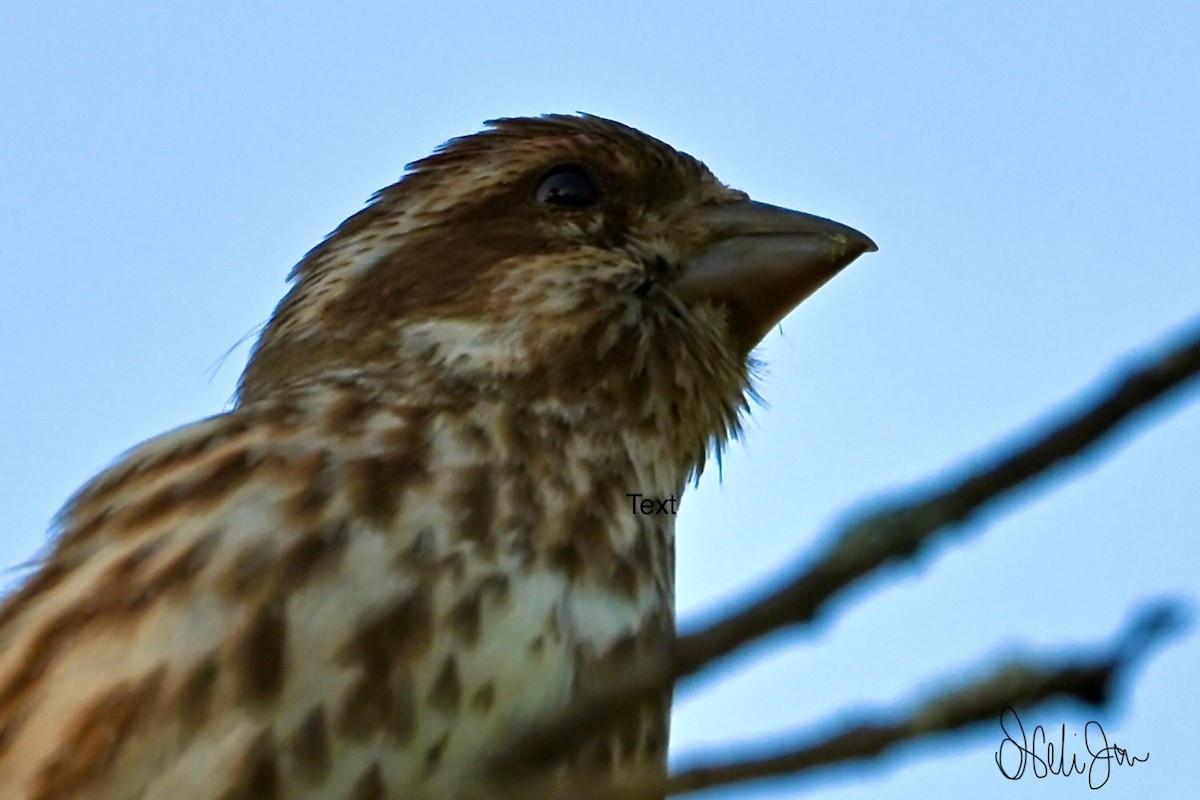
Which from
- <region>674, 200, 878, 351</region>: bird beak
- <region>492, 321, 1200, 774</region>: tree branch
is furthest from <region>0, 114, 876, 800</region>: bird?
<region>492, 321, 1200, 774</region>: tree branch

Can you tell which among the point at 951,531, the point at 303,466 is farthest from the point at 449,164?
the point at 951,531

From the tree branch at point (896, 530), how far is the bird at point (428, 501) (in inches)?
19.7

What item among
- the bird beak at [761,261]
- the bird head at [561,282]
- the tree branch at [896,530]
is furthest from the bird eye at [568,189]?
the tree branch at [896,530]

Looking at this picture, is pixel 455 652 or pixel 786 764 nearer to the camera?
pixel 786 764

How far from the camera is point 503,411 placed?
4.51 m

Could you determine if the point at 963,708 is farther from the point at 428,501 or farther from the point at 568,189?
the point at 568,189

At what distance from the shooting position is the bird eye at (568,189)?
5223mm

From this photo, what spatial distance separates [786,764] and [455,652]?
211 centimetres

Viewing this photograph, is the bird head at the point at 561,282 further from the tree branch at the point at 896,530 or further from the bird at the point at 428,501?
the tree branch at the point at 896,530

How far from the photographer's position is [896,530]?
160cm

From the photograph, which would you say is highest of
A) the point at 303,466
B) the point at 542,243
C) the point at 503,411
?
the point at 542,243

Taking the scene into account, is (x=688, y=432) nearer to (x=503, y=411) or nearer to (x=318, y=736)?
(x=503, y=411)

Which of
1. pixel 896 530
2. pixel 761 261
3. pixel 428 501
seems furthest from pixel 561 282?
pixel 896 530

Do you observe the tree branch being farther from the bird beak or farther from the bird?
the bird beak
